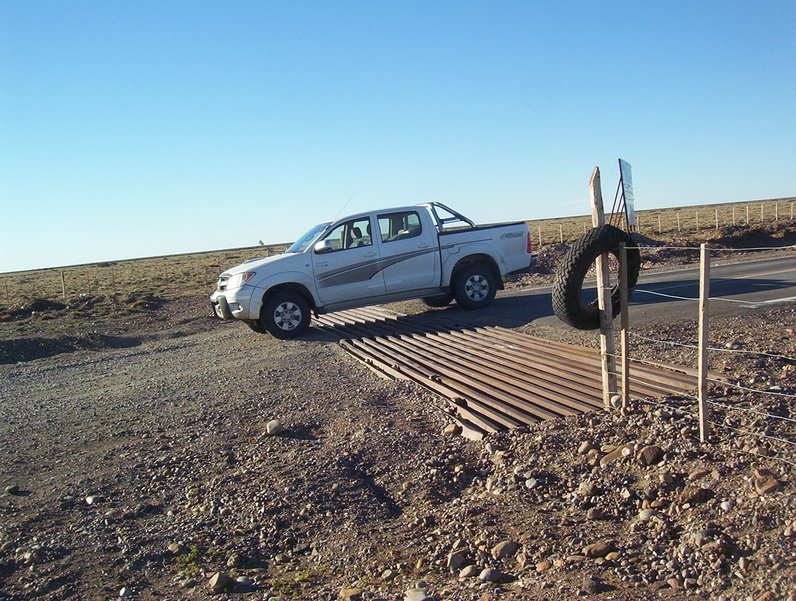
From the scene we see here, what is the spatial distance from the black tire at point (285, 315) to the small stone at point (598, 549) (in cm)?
806

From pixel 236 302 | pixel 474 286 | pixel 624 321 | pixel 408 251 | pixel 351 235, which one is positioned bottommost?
pixel 474 286

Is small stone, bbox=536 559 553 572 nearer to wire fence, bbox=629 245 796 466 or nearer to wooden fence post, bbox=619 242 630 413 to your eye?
wire fence, bbox=629 245 796 466

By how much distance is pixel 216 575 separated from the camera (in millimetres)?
3932

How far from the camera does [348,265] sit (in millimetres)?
11555

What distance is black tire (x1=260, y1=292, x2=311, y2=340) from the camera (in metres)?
11.1

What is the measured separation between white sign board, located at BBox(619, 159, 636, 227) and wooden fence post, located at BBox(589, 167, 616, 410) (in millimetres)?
257

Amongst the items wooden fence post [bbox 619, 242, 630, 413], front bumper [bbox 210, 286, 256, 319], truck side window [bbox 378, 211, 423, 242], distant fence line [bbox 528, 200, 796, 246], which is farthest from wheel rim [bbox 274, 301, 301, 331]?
distant fence line [bbox 528, 200, 796, 246]

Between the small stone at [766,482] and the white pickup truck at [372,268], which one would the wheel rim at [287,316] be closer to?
the white pickup truck at [372,268]

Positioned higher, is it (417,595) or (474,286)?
(474,286)

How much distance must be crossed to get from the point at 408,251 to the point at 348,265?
1085 mm

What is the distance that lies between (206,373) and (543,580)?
6.89 meters

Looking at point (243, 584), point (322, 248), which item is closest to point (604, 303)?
point (243, 584)

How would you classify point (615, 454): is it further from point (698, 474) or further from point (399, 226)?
point (399, 226)

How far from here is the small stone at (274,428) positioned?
636cm
